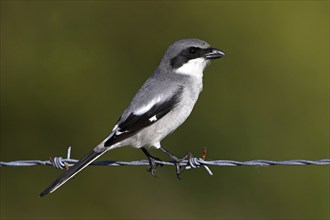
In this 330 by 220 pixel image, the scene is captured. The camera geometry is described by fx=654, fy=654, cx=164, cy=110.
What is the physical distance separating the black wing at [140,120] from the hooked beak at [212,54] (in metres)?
0.55

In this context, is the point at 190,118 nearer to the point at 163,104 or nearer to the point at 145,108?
the point at 163,104

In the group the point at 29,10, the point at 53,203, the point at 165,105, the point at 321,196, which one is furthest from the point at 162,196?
the point at 29,10

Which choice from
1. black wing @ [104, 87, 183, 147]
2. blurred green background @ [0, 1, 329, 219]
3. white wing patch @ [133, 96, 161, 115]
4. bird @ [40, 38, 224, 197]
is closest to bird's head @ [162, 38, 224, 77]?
Answer: bird @ [40, 38, 224, 197]

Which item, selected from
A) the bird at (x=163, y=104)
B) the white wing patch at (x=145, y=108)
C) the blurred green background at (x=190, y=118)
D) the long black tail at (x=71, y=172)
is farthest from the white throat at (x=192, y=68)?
the blurred green background at (x=190, y=118)

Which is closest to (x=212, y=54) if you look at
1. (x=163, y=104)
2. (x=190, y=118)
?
(x=163, y=104)

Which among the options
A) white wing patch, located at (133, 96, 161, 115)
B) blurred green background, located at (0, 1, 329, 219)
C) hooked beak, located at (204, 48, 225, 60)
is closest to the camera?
white wing patch, located at (133, 96, 161, 115)

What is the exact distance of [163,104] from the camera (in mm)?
5168

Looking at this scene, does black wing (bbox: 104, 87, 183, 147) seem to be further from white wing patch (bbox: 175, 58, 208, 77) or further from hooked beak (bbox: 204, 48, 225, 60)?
hooked beak (bbox: 204, 48, 225, 60)

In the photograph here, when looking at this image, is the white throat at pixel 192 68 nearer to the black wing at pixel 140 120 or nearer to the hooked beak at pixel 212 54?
the hooked beak at pixel 212 54

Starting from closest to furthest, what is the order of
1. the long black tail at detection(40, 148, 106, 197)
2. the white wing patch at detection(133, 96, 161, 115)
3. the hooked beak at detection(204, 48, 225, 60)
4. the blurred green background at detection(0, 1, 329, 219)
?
the long black tail at detection(40, 148, 106, 197) → the white wing patch at detection(133, 96, 161, 115) → the hooked beak at detection(204, 48, 225, 60) → the blurred green background at detection(0, 1, 329, 219)

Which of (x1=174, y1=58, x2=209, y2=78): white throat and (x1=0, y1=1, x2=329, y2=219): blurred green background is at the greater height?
(x1=174, y1=58, x2=209, y2=78): white throat

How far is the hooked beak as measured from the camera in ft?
18.3

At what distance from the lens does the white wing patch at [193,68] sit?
5.59 metres

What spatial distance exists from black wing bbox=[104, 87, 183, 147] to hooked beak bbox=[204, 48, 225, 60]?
55cm
